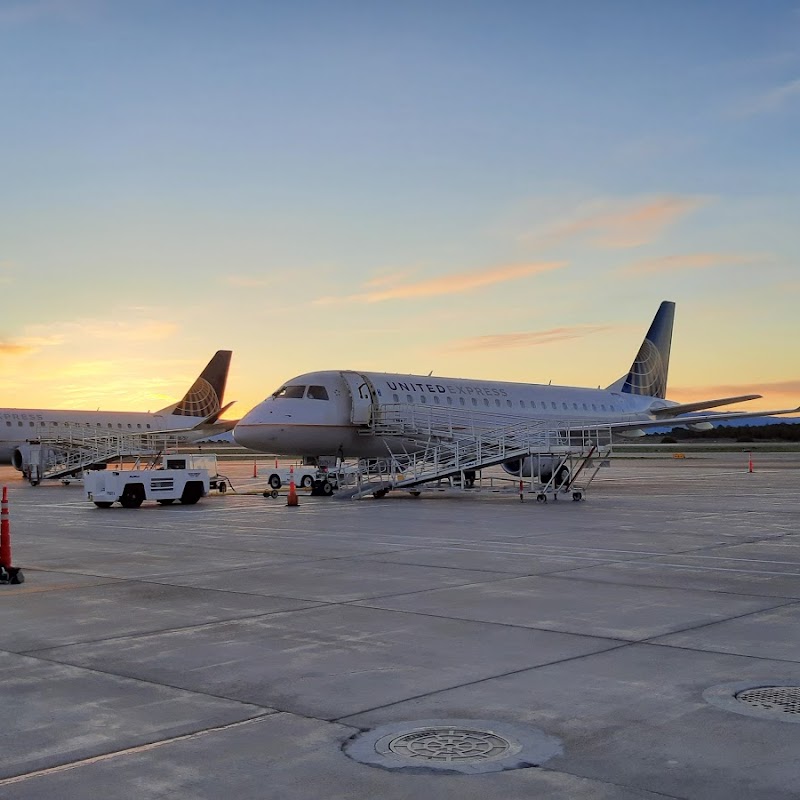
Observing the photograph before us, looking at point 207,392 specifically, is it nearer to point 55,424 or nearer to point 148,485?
point 55,424

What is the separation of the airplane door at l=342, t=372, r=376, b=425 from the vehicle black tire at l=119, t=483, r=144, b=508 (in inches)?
277

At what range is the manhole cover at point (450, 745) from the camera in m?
5.22

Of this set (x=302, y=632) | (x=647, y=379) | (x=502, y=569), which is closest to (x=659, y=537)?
(x=502, y=569)

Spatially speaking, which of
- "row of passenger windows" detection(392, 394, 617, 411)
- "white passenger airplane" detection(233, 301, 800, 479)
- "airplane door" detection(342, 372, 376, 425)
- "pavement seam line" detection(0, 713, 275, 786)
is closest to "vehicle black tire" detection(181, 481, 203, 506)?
"white passenger airplane" detection(233, 301, 800, 479)

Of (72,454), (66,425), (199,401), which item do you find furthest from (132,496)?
(199,401)

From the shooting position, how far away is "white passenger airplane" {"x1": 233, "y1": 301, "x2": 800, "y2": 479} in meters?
29.2

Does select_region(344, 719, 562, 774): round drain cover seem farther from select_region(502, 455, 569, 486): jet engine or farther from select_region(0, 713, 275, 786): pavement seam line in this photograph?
select_region(502, 455, 569, 486): jet engine

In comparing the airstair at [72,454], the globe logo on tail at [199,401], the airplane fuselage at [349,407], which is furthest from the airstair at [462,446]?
the globe logo on tail at [199,401]

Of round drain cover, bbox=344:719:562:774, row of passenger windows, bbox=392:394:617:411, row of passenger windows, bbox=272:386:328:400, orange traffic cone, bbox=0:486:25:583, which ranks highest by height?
row of passenger windows, bbox=272:386:328:400

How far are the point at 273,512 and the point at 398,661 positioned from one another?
16.2 m

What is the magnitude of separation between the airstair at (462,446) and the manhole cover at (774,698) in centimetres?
1940

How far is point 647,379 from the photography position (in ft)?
149

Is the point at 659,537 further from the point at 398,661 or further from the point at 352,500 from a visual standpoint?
the point at 352,500

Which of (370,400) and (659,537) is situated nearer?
(659,537)
